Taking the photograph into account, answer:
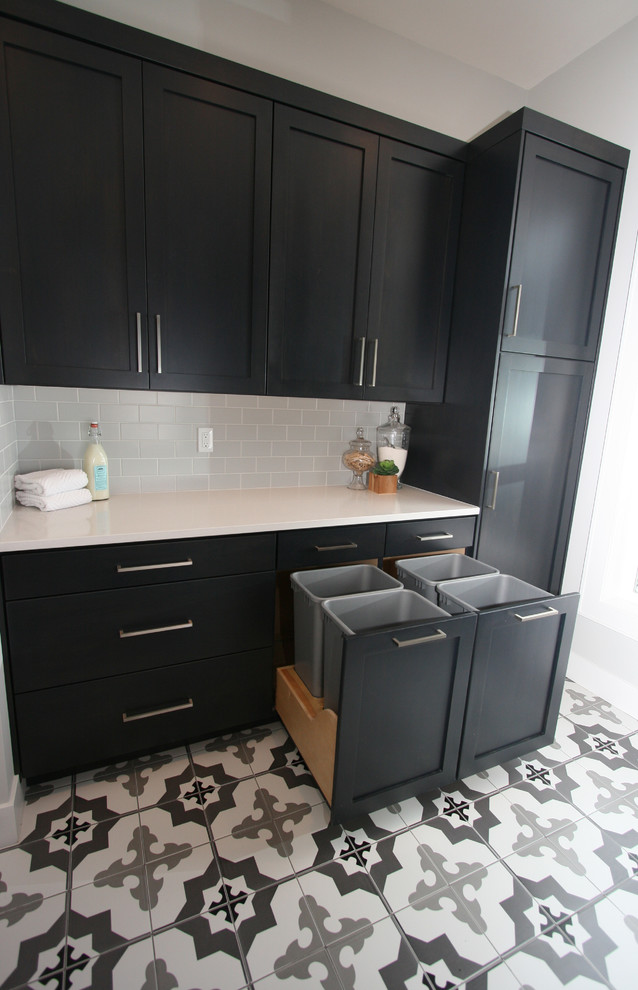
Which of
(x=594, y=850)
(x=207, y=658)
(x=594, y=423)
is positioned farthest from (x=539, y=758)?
(x=594, y=423)

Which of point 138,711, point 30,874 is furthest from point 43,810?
point 138,711

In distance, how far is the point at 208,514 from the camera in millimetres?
1780

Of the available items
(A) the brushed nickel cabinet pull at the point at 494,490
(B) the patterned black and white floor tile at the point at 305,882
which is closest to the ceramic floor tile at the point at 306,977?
(B) the patterned black and white floor tile at the point at 305,882

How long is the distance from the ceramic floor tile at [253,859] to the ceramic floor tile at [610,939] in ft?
2.58

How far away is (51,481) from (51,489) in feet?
0.10

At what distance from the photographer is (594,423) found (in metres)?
2.29

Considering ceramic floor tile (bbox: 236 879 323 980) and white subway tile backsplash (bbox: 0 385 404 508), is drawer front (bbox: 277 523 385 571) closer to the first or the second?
white subway tile backsplash (bbox: 0 385 404 508)

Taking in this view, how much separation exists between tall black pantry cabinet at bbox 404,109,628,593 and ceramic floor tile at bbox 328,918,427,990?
56.4 inches

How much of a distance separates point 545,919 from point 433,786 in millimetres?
412

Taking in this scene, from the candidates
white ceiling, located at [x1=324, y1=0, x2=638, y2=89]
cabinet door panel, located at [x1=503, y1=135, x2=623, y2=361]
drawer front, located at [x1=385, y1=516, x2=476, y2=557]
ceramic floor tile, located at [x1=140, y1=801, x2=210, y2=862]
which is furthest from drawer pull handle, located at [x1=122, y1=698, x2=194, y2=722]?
white ceiling, located at [x1=324, y1=0, x2=638, y2=89]

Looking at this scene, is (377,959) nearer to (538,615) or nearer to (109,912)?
(109,912)

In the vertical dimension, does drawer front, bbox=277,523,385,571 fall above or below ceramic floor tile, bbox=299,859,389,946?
above

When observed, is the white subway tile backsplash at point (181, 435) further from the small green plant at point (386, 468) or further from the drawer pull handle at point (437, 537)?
the drawer pull handle at point (437, 537)

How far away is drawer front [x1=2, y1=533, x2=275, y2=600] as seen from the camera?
4.64 ft
